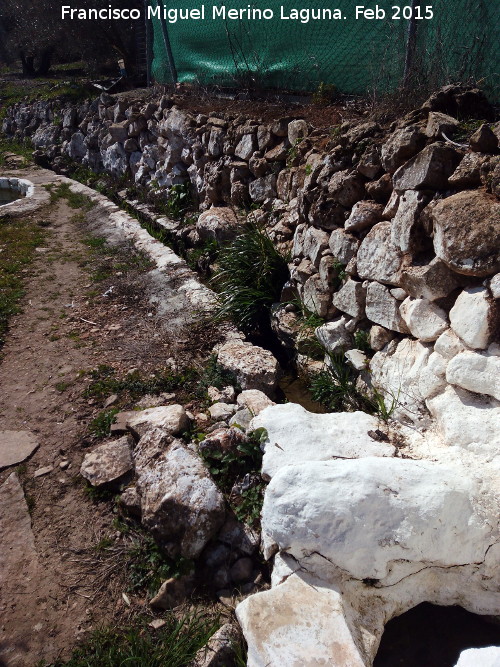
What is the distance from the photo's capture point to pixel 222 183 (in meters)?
6.61

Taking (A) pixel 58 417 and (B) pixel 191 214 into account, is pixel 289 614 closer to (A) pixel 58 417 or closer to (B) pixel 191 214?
(A) pixel 58 417

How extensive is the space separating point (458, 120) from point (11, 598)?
13.0ft

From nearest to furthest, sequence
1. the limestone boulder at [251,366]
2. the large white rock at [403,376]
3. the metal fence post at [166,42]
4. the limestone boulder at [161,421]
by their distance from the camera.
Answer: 1. the large white rock at [403,376]
2. the limestone boulder at [161,421]
3. the limestone boulder at [251,366]
4. the metal fence post at [166,42]

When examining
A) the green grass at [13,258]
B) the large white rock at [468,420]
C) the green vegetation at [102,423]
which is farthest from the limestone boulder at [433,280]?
the green grass at [13,258]

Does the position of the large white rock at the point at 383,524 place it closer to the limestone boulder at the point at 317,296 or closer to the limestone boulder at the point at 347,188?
the limestone boulder at the point at 317,296

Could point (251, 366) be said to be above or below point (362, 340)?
below

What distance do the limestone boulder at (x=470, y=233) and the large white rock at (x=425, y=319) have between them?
308 millimetres

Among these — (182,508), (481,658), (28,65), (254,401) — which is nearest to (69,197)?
(254,401)

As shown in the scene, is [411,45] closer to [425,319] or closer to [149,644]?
[425,319]

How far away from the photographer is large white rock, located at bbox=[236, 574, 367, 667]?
200cm

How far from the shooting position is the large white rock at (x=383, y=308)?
11.3 feet

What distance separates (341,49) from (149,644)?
5.08 metres

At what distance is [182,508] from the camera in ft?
8.70

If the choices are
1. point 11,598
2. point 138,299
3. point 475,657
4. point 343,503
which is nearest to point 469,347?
point 343,503
